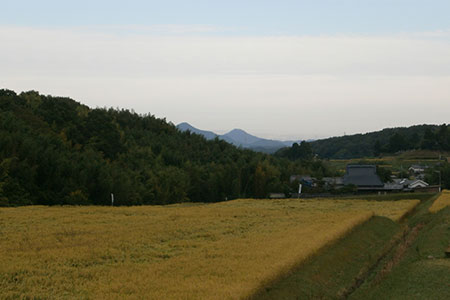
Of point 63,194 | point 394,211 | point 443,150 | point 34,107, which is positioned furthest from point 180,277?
point 443,150

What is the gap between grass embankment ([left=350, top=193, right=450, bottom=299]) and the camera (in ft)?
43.3

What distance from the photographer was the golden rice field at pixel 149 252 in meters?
12.1

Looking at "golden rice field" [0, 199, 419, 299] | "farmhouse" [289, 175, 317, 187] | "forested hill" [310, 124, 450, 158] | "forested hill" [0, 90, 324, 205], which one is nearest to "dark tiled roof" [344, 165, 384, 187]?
"farmhouse" [289, 175, 317, 187]

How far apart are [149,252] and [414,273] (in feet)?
27.2

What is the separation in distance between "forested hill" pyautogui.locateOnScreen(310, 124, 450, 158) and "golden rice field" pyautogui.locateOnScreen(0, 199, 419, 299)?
325 ft

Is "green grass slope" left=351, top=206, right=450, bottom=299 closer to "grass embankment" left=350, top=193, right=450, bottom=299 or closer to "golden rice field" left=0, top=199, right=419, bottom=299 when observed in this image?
"grass embankment" left=350, top=193, right=450, bottom=299

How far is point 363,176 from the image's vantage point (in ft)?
209

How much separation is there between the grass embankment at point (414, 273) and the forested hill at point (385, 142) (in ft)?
338

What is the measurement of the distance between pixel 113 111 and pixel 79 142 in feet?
108

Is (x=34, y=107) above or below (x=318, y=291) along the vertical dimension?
above

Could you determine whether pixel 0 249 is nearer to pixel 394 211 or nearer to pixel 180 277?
pixel 180 277

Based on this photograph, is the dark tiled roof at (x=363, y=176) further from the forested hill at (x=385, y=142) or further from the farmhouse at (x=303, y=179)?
the forested hill at (x=385, y=142)

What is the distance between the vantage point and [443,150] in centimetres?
11825

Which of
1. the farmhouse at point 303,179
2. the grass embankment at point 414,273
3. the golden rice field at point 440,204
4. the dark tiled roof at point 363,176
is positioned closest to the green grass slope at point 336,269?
the grass embankment at point 414,273
